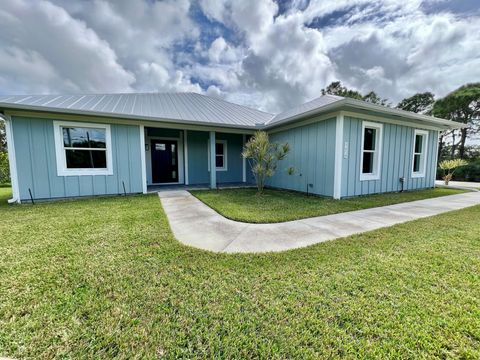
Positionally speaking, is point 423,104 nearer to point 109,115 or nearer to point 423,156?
point 423,156

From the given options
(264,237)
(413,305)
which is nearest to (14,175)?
(264,237)

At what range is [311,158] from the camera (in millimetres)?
7191

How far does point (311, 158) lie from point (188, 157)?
5906mm

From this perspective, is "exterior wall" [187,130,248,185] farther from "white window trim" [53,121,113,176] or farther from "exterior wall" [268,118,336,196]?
"white window trim" [53,121,113,176]

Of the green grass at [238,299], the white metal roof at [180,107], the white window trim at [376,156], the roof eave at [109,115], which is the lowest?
the green grass at [238,299]

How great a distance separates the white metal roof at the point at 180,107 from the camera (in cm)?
588

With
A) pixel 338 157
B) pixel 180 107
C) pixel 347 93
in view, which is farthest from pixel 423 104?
pixel 180 107

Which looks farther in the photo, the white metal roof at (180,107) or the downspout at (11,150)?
the white metal roof at (180,107)

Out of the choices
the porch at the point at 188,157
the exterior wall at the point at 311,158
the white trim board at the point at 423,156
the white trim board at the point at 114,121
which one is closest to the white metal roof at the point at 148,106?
the white trim board at the point at 114,121

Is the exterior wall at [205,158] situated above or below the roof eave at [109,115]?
below

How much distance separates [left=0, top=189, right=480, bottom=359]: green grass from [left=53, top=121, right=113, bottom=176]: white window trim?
384cm

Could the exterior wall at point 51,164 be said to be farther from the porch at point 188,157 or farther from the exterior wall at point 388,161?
the exterior wall at point 388,161

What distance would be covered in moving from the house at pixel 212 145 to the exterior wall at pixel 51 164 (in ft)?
0.07

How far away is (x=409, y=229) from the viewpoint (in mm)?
3686
